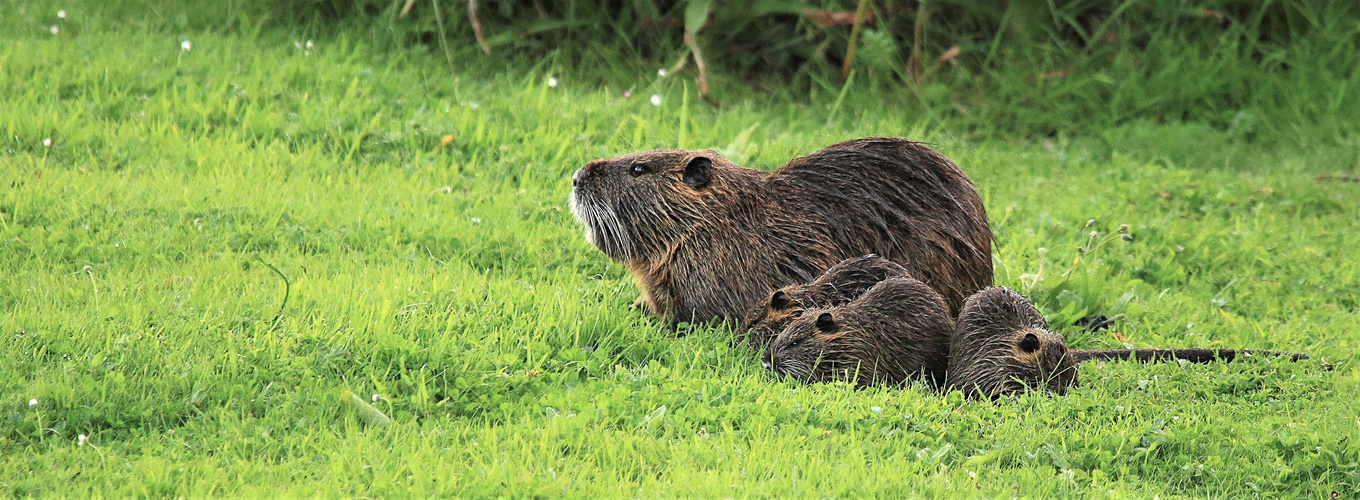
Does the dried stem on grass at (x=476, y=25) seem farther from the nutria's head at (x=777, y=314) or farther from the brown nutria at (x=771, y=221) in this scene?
the nutria's head at (x=777, y=314)

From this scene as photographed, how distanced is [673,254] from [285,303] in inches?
54.8

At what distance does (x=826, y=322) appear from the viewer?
4.21m

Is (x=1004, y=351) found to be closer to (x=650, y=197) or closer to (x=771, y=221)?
(x=771, y=221)

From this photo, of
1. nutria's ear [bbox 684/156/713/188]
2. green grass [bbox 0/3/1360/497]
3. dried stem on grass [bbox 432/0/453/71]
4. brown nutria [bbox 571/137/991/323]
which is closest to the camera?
green grass [bbox 0/3/1360/497]

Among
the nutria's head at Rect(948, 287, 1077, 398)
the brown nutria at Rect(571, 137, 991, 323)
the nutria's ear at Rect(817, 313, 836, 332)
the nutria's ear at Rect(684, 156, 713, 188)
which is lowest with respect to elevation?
the nutria's head at Rect(948, 287, 1077, 398)

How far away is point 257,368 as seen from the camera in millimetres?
3811

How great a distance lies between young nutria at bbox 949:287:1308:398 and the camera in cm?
417

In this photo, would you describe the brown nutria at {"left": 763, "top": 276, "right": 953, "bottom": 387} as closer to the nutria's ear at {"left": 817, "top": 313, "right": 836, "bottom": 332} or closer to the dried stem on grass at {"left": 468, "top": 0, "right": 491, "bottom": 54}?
the nutria's ear at {"left": 817, "top": 313, "right": 836, "bottom": 332}

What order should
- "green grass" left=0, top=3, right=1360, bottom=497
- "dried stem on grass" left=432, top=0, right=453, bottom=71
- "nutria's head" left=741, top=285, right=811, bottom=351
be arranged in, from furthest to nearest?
"dried stem on grass" left=432, top=0, right=453, bottom=71, "nutria's head" left=741, top=285, right=811, bottom=351, "green grass" left=0, top=3, right=1360, bottom=497

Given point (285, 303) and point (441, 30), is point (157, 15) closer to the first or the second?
point (441, 30)

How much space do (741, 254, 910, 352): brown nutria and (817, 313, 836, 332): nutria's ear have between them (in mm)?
168

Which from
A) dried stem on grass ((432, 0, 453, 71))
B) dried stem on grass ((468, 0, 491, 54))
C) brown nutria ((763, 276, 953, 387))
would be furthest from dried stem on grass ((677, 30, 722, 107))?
brown nutria ((763, 276, 953, 387))

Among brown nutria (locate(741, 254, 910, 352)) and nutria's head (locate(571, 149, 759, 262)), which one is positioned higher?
nutria's head (locate(571, 149, 759, 262))

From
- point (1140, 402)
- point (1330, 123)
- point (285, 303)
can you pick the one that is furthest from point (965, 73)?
point (285, 303)
